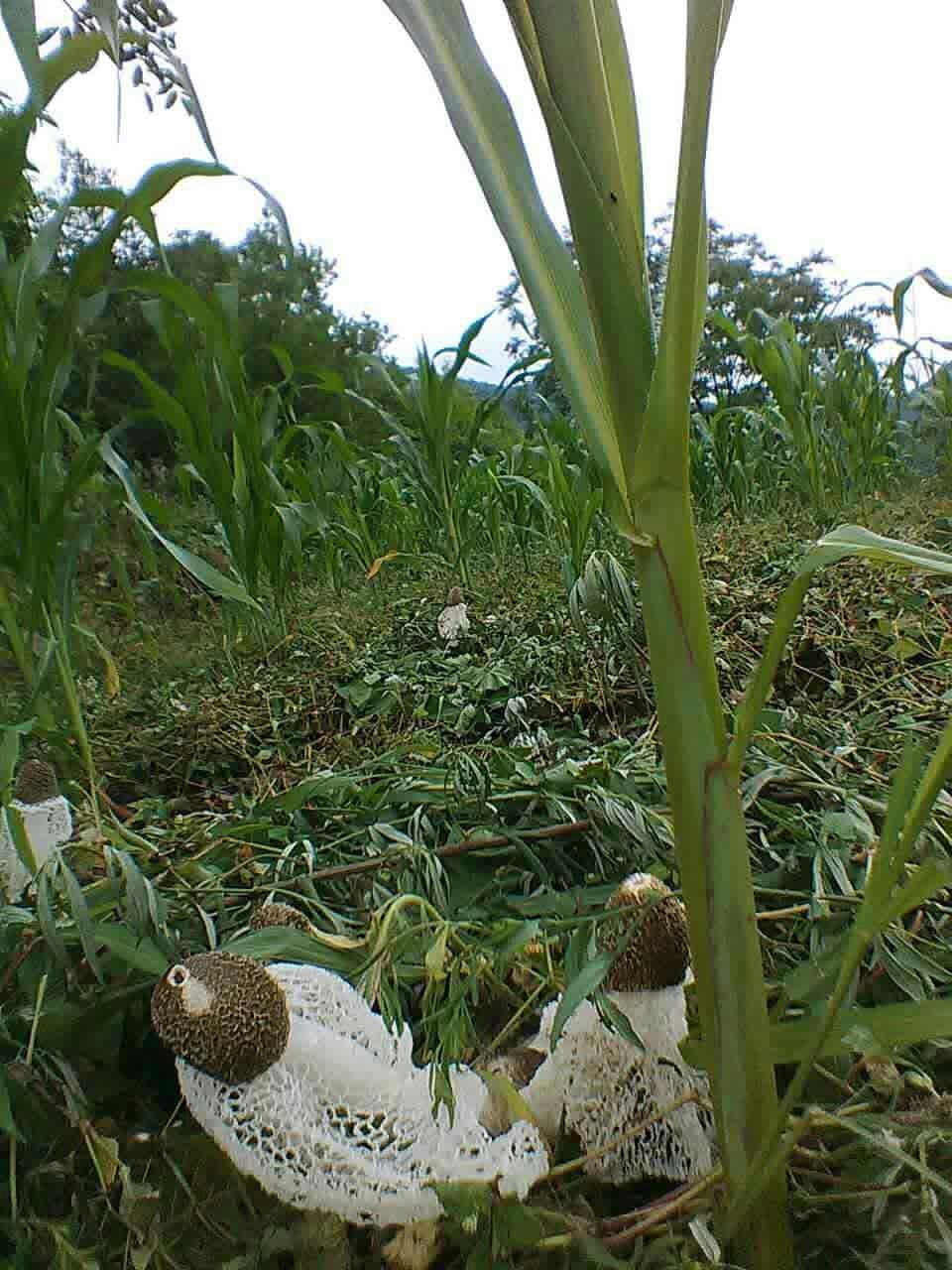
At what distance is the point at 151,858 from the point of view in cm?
77

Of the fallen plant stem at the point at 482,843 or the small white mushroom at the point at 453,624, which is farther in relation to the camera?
the small white mushroom at the point at 453,624

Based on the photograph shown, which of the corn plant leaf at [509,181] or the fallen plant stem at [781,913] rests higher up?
the corn plant leaf at [509,181]

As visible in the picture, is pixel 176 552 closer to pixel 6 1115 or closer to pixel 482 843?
pixel 482 843

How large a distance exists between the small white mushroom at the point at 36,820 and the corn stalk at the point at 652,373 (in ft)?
1.81

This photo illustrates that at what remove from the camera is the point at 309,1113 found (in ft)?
1.43

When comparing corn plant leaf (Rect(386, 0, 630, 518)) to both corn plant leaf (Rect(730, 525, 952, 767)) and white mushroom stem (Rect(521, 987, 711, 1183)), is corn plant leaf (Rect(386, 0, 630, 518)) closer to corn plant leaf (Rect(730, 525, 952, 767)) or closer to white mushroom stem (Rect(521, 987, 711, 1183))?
corn plant leaf (Rect(730, 525, 952, 767))

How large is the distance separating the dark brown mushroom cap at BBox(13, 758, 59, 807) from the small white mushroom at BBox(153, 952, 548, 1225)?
1.24ft

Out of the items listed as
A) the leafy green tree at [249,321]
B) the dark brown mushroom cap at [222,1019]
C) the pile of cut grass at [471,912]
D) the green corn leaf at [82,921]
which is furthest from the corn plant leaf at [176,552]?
the leafy green tree at [249,321]

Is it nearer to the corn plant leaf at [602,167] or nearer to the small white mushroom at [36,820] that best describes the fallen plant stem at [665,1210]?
the corn plant leaf at [602,167]

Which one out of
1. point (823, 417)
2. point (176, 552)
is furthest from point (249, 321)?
point (176, 552)

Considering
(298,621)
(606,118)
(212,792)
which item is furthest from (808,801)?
(298,621)

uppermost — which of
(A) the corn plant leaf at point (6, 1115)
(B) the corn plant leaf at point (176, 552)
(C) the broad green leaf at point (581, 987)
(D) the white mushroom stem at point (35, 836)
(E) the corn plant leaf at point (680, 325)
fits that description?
(E) the corn plant leaf at point (680, 325)

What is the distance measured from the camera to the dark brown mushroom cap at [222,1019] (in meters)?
0.42

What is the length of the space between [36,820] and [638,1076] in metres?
0.52
